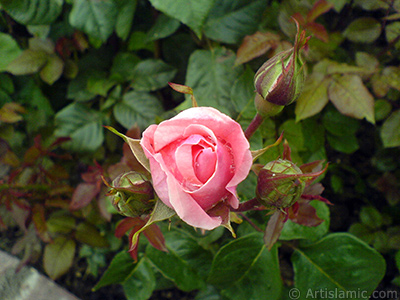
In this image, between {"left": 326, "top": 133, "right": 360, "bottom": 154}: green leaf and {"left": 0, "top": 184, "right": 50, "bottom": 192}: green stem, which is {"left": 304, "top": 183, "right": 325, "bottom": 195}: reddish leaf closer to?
{"left": 326, "top": 133, "right": 360, "bottom": 154}: green leaf

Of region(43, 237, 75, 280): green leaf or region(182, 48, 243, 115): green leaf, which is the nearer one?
region(182, 48, 243, 115): green leaf

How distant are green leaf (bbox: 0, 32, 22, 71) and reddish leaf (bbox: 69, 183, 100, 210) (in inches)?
17.9

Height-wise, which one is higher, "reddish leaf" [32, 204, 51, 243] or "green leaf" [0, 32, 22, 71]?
"green leaf" [0, 32, 22, 71]

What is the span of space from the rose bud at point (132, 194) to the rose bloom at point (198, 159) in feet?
0.18

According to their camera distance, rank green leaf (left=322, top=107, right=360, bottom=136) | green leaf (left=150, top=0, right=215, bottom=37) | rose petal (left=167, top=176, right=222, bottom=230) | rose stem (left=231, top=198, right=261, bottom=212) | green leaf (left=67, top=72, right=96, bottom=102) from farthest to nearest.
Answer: green leaf (left=67, top=72, right=96, bottom=102) < green leaf (left=322, top=107, right=360, bottom=136) < green leaf (left=150, top=0, right=215, bottom=37) < rose stem (left=231, top=198, right=261, bottom=212) < rose petal (left=167, top=176, right=222, bottom=230)

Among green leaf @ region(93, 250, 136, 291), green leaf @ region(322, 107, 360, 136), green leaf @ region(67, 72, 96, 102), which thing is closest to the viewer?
green leaf @ region(93, 250, 136, 291)

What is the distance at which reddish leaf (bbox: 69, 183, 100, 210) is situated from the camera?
2.85 feet

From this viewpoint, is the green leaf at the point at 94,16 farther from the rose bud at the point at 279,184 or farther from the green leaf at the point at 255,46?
the rose bud at the point at 279,184

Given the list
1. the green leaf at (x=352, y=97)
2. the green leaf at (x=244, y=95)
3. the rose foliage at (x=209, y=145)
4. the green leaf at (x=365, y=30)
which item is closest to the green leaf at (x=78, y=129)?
the rose foliage at (x=209, y=145)

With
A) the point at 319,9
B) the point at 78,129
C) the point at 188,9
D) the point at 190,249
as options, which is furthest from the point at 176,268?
the point at 319,9

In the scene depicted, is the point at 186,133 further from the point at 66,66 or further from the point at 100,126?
the point at 66,66

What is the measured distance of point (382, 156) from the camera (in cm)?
104

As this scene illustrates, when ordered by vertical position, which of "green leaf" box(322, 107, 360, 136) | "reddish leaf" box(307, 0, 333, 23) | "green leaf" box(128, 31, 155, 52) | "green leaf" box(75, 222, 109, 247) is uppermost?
"reddish leaf" box(307, 0, 333, 23)

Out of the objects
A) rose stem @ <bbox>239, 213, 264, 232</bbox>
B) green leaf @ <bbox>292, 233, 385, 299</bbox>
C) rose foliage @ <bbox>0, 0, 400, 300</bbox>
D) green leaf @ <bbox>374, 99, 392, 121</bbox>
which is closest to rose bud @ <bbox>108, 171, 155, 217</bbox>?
rose foliage @ <bbox>0, 0, 400, 300</bbox>
